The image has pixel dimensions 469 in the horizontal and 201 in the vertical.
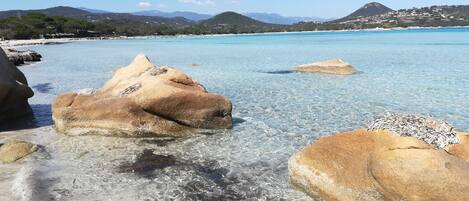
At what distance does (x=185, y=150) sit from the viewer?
13.2 metres

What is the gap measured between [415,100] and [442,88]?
4081 mm

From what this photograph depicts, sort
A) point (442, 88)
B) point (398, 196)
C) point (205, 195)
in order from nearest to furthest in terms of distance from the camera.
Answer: point (398, 196) < point (205, 195) < point (442, 88)


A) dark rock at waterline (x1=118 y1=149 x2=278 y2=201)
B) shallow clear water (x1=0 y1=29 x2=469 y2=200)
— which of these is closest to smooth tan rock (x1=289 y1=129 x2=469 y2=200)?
shallow clear water (x1=0 y1=29 x2=469 y2=200)

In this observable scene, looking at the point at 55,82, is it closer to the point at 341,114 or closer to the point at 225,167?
the point at 341,114

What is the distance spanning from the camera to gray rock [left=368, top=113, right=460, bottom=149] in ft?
30.8

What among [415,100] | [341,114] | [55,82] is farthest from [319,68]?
[55,82]

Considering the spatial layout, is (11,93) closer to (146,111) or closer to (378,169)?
(146,111)

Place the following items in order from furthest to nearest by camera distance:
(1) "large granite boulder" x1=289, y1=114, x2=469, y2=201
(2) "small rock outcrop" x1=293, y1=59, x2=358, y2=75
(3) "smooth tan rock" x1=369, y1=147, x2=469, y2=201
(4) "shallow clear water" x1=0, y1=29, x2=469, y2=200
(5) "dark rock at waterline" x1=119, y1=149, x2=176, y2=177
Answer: (2) "small rock outcrop" x1=293, y1=59, x2=358, y2=75 → (5) "dark rock at waterline" x1=119, y1=149, x2=176, y2=177 → (4) "shallow clear water" x1=0, y1=29, x2=469, y2=200 → (1) "large granite boulder" x1=289, y1=114, x2=469, y2=201 → (3) "smooth tan rock" x1=369, y1=147, x2=469, y2=201

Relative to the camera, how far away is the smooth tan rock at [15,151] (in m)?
12.1

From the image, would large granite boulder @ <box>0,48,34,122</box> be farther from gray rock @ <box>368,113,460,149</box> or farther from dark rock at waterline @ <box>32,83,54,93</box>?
gray rock @ <box>368,113,460,149</box>

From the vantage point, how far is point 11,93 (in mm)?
16734

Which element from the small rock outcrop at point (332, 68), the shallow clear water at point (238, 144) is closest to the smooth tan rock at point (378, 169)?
the shallow clear water at point (238, 144)

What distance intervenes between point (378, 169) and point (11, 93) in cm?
1319

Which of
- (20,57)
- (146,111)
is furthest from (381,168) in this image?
(20,57)
